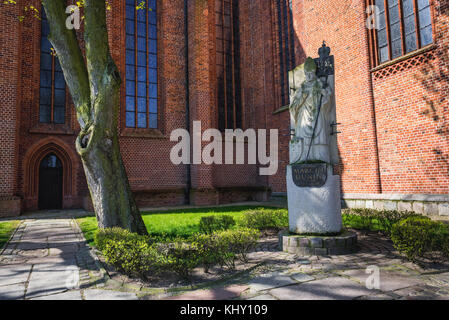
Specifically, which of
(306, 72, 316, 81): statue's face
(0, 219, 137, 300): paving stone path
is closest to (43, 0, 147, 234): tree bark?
(0, 219, 137, 300): paving stone path

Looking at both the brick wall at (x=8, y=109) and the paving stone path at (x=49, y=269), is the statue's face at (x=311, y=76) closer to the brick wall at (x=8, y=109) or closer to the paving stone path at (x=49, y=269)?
the paving stone path at (x=49, y=269)

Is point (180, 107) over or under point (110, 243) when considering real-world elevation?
over

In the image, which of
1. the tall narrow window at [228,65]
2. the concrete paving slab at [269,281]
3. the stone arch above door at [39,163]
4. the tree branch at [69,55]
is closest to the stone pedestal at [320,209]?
the concrete paving slab at [269,281]

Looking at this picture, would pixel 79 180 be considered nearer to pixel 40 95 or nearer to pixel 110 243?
pixel 40 95

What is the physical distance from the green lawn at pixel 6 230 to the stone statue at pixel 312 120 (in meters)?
6.36

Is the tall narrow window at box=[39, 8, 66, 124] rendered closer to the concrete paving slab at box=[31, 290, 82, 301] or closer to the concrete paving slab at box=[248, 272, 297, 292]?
the concrete paving slab at box=[31, 290, 82, 301]

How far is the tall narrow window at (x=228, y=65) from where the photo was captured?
1573cm

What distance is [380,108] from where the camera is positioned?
9.57 meters

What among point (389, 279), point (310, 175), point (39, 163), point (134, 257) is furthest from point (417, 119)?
point (39, 163)

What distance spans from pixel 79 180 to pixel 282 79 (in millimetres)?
11389

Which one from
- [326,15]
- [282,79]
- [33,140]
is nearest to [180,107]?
[282,79]

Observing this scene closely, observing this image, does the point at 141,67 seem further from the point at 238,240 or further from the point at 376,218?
the point at 376,218

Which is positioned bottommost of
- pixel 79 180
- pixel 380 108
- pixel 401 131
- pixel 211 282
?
pixel 211 282
